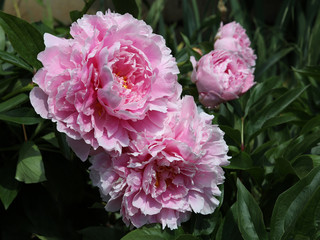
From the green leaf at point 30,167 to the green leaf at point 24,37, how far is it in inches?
7.0

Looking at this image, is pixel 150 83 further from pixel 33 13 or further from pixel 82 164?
pixel 33 13

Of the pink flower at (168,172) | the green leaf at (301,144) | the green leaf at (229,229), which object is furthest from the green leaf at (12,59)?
the green leaf at (301,144)

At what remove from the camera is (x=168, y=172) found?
2.45 feet

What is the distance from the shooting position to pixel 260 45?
167 centimetres

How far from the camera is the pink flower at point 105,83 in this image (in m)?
0.67

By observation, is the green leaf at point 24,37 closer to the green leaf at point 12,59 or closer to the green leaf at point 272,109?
the green leaf at point 12,59

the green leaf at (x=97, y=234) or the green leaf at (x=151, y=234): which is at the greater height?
the green leaf at (x=151, y=234)

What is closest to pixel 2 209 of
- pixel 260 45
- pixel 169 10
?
pixel 260 45

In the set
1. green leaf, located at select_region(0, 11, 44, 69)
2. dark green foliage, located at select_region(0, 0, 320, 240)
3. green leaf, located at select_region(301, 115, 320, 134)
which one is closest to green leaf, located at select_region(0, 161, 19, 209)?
dark green foliage, located at select_region(0, 0, 320, 240)

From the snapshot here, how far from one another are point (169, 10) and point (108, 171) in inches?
83.4

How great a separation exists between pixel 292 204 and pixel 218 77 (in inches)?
11.9

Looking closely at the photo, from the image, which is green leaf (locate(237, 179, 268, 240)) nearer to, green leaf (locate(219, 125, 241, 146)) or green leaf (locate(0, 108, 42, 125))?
green leaf (locate(219, 125, 241, 146))

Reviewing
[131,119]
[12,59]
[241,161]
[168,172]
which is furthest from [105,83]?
[241,161]

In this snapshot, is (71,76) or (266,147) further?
(266,147)
